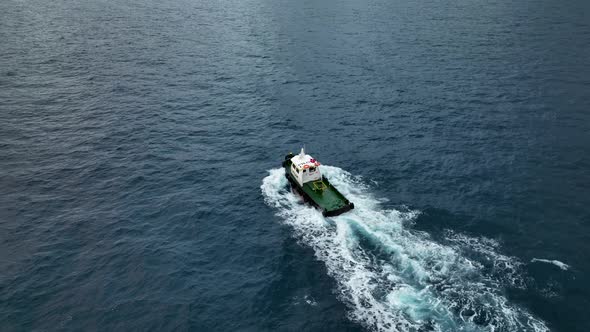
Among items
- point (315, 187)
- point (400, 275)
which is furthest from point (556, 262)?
point (315, 187)

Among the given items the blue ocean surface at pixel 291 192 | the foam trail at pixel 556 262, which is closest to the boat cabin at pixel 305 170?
the blue ocean surface at pixel 291 192

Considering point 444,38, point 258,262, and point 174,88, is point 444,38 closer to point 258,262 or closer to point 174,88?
point 174,88

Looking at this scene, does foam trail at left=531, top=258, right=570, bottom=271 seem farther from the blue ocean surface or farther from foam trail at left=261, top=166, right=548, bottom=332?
foam trail at left=261, top=166, right=548, bottom=332

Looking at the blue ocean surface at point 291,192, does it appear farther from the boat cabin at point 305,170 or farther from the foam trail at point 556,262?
the boat cabin at point 305,170

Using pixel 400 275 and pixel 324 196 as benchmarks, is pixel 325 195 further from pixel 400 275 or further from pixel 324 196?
pixel 400 275

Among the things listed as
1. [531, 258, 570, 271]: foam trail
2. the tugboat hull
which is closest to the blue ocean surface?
[531, 258, 570, 271]: foam trail

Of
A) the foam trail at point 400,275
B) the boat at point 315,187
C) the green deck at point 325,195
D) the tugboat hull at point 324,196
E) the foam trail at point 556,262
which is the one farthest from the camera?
the green deck at point 325,195
